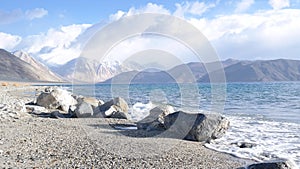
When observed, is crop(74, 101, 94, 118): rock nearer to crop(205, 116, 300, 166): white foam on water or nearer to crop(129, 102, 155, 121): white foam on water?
crop(129, 102, 155, 121): white foam on water

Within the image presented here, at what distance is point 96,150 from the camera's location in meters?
10.4

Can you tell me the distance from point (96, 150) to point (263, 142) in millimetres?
7030

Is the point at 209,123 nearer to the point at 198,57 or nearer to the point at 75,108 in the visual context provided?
the point at 198,57

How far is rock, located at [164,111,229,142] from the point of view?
44.5ft

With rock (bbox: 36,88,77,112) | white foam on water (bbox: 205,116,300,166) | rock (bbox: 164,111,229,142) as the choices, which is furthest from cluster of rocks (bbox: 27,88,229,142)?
rock (bbox: 36,88,77,112)

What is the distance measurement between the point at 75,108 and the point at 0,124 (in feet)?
20.8

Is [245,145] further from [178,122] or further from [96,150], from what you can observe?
[96,150]

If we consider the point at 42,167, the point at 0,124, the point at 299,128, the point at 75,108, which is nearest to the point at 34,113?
the point at 75,108

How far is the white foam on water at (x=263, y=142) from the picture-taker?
11.2 m

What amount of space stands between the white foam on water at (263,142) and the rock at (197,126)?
40 centimetres

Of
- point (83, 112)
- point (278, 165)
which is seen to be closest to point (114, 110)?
point (83, 112)

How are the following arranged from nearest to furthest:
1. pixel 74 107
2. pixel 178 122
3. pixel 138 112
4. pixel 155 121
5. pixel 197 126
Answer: pixel 197 126 < pixel 178 122 < pixel 155 121 < pixel 74 107 < pixel 138 112

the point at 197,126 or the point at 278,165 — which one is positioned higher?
the point at 197,126

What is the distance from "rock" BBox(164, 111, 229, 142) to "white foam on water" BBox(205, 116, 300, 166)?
1.32 feet
